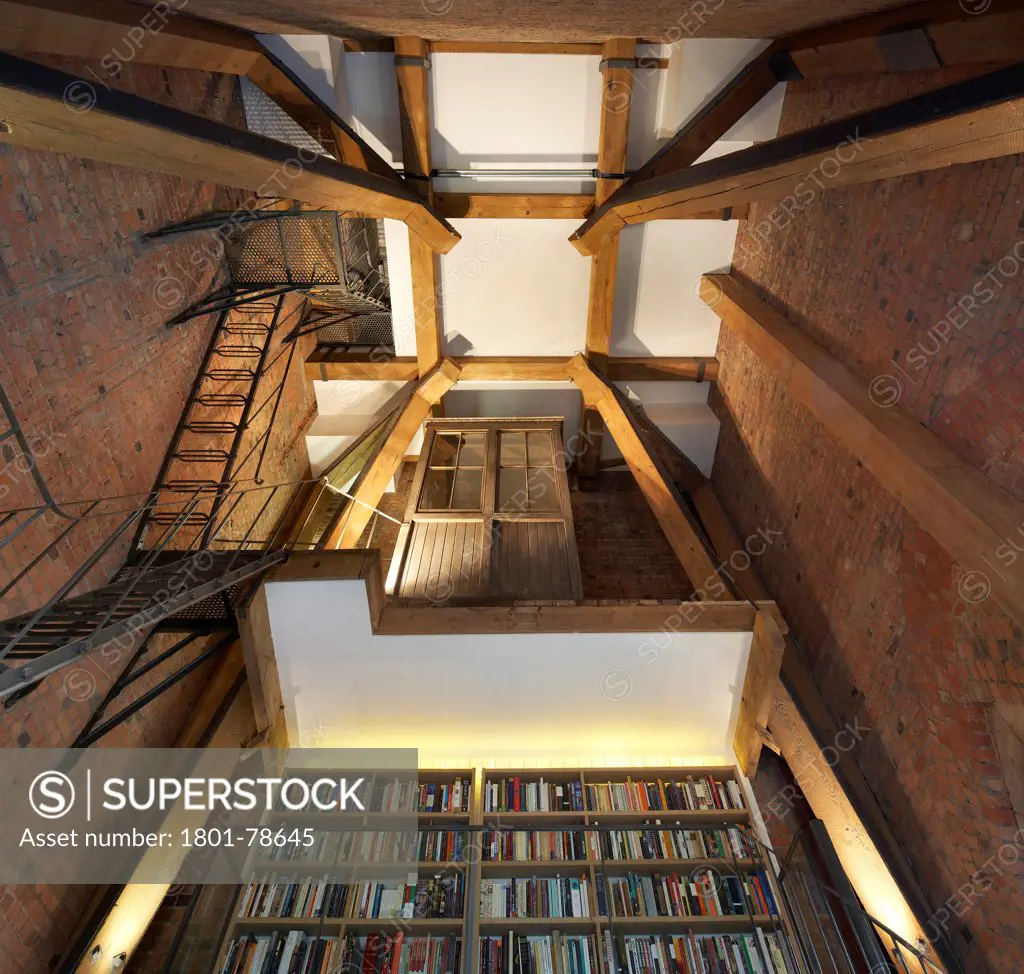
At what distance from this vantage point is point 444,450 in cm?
606

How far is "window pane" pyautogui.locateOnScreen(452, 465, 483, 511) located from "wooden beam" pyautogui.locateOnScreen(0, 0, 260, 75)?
345cm

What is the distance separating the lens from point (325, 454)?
22.6 feet

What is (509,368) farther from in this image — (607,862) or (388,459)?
(607,862)

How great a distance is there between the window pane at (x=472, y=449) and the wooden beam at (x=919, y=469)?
265 centimetres

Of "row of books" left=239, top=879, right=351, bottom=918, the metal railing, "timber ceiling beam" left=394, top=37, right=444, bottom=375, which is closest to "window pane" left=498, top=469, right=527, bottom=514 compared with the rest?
"timber ceiling beam" left=394, top=37, right=444, bottom=375

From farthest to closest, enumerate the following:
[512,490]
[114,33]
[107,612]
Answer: [512,490] → [114,33] → [107,612]

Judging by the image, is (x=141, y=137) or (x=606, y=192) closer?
(x=141, y=137)

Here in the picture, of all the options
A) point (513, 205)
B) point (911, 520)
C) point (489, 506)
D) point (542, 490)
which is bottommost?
point (911, 520)

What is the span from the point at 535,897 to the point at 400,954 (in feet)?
2.40

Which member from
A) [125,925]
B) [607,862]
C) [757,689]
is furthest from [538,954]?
[125,925]

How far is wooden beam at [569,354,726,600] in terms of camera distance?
4691mm

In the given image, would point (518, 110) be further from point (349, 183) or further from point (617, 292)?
point (349, 183)

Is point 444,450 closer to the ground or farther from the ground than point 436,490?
farther from the ground

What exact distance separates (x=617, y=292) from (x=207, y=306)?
3876 millimetres
